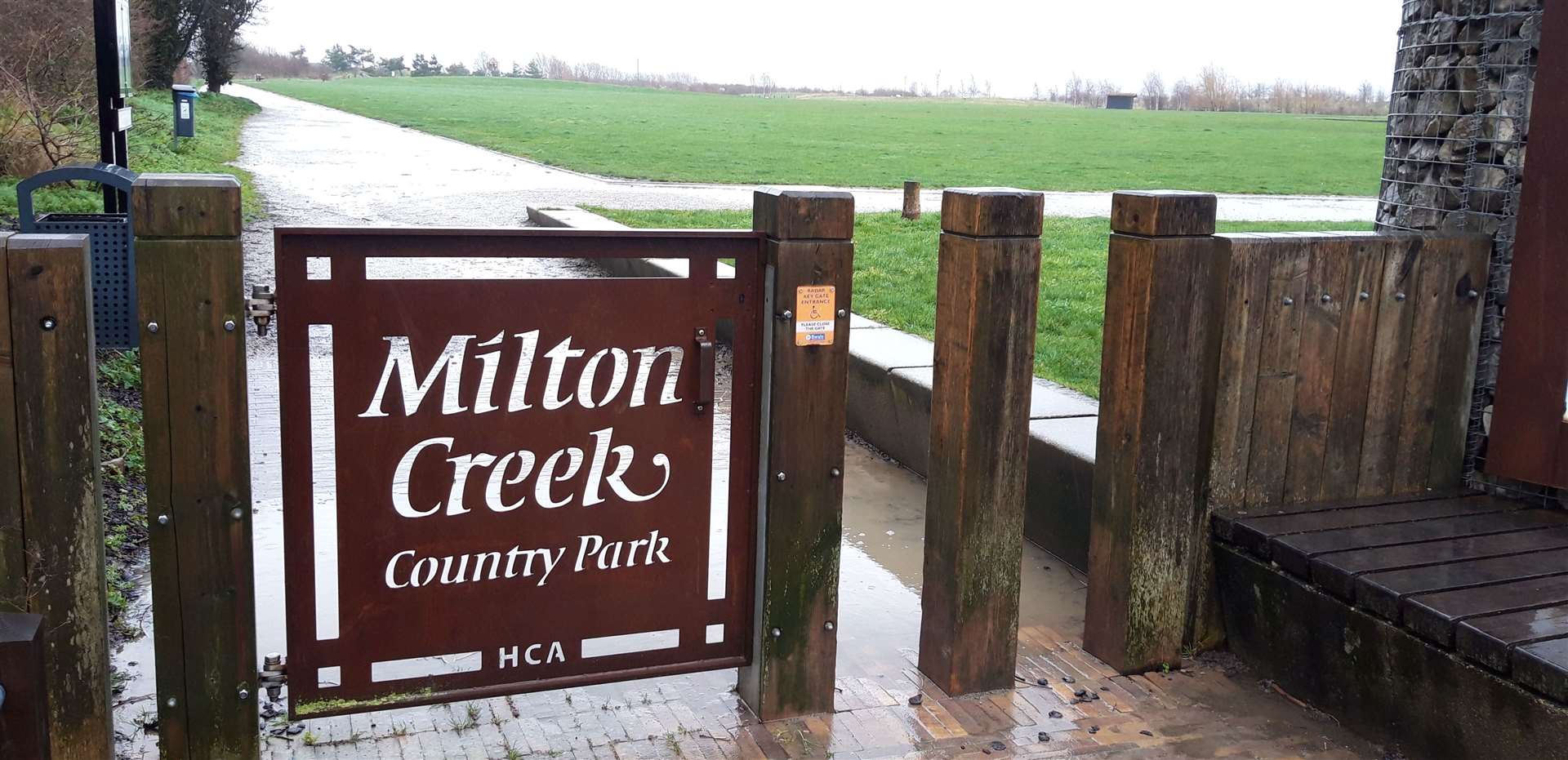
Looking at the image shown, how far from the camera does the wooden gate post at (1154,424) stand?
3770mm

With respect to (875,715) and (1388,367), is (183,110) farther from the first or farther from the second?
(1388,367)

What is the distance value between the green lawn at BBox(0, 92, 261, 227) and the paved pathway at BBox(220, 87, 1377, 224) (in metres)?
0.70

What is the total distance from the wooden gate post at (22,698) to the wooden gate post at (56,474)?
295 millimetres

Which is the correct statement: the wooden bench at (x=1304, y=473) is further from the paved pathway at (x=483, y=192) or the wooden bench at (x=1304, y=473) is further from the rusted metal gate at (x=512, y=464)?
the paved pathway at (x=483, y=192)

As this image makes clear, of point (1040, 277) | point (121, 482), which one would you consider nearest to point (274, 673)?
point (121, 482)

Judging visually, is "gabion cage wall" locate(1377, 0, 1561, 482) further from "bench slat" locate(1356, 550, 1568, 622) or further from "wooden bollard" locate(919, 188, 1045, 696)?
"wooden bollard" locate(919, 188, 1045, 696)

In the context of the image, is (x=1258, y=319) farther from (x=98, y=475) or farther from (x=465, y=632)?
(x=98, y=475)

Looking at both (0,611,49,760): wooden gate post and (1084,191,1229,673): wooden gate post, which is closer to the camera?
(0,611,49,760): wooden gate post

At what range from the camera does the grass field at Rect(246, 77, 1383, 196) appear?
2459 cm

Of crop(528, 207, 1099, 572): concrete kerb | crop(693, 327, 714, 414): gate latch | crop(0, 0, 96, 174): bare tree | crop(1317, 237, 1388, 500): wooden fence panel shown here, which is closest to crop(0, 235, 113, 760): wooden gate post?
crop(693, 327, 714, 414): gate latch

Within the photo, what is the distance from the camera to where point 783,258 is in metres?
3.37

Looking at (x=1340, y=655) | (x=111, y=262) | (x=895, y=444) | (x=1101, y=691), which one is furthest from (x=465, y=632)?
(x=111, y=262)

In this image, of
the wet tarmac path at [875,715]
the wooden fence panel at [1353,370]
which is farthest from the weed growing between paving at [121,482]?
the wooden fence panel at [1353,370]

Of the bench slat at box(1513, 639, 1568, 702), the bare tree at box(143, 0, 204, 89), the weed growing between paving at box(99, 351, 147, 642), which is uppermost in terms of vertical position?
the bare tree at box(143, 0, 204, 89)
